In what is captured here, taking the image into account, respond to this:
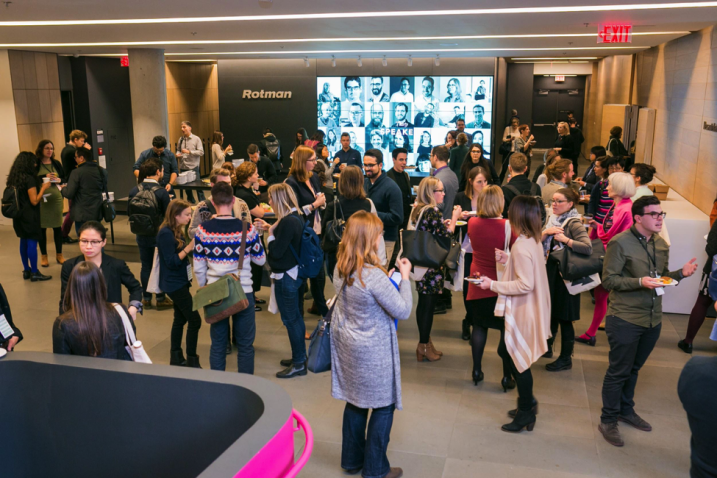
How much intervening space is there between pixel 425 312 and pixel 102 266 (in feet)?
8.73

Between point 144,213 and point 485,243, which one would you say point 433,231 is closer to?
point 485,243

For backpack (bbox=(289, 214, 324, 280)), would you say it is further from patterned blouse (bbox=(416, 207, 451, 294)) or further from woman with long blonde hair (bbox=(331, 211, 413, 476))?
woman with long blonde hair (bbox=(331, 211, 413, 476))

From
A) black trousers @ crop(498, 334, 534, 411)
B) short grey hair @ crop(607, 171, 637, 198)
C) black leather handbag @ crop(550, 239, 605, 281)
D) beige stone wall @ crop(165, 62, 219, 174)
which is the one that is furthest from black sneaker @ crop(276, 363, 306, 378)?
beige stone wall @ crop(165, 62, 219, 174)

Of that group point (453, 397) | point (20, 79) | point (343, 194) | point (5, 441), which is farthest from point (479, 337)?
point (20, 79)

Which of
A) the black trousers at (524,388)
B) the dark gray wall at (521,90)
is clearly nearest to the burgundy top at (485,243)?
the black trousers at (524,388)

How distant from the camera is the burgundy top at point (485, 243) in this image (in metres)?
4.65

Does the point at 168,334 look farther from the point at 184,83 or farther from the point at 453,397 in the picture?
the point at 184,83

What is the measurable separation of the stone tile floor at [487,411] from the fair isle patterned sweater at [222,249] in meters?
1.15

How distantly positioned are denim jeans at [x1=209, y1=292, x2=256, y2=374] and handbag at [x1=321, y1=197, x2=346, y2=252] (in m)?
1.10

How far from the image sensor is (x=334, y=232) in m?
5.52

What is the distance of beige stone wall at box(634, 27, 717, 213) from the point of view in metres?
7.90

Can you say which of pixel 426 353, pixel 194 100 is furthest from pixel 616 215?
pixel 194 100

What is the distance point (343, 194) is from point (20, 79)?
8.99 m

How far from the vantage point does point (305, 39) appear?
10.0 metres
